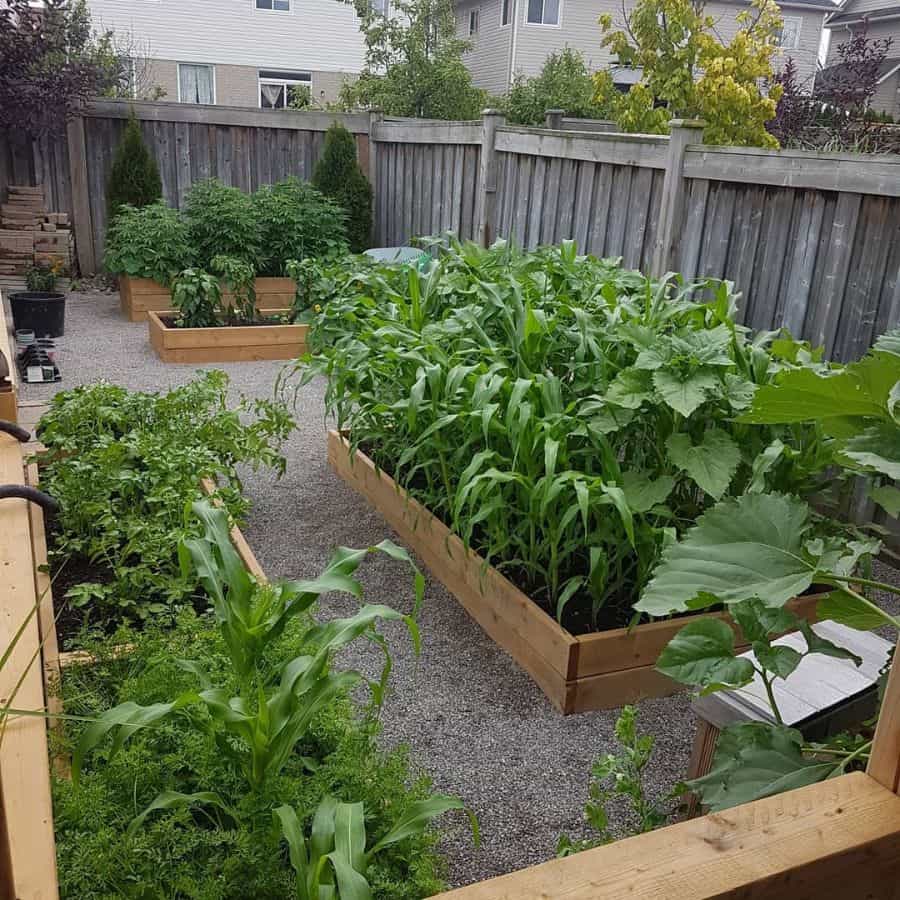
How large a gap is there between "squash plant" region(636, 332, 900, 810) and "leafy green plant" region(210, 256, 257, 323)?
6.12 metres

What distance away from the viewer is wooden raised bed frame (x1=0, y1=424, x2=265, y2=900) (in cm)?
133

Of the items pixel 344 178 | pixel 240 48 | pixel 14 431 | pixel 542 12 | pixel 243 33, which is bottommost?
pixel 14 431

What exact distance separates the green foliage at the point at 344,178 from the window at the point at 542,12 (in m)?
13.7

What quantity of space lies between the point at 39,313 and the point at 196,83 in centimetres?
1525

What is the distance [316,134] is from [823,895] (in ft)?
30.4

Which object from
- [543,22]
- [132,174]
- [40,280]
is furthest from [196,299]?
[543,22]

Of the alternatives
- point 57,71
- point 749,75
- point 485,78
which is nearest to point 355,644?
point 57,71

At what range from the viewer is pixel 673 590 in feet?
3.50

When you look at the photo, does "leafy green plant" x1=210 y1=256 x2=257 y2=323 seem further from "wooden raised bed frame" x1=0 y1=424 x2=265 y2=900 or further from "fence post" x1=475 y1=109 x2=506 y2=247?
"wooden raised bed frame" x1=0 y1=424 x2=265 y2=900

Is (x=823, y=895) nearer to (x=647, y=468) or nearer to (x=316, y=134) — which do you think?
(x=647, y=468)

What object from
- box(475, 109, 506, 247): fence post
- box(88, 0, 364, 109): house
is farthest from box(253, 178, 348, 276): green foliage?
box(88, 0, 364, 109): house

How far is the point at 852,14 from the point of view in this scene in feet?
71.4

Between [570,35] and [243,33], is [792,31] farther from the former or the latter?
[243,33]

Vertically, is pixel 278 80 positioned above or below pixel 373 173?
above
